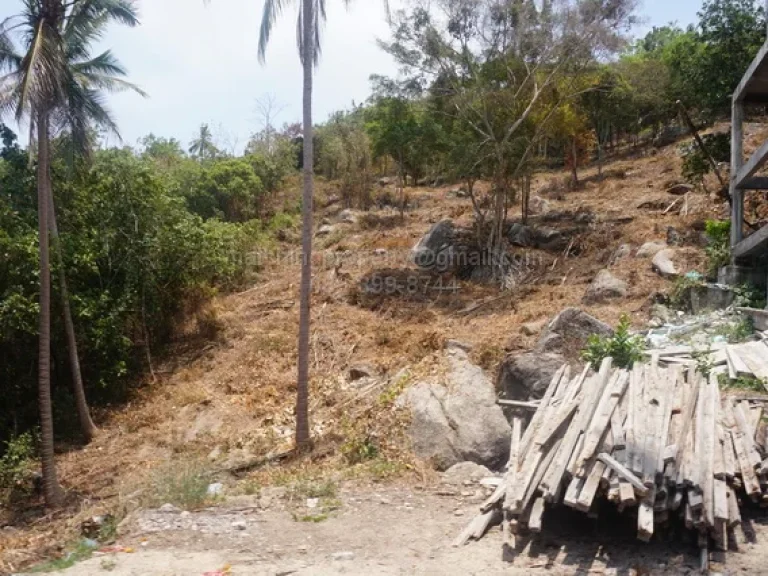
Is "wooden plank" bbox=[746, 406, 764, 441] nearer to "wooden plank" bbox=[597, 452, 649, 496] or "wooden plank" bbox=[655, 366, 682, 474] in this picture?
"wooden plank" bbox=[655, 366, 682, 474]

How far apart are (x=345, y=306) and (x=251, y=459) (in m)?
6.88

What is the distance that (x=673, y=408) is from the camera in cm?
723

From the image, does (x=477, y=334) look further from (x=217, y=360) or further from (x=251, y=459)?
(x=217, y=360)

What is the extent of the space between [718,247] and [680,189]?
9.78 meters

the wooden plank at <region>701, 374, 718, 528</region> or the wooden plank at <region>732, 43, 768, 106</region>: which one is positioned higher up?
the wooden plank at <region>732, 43, 768, 106</region>

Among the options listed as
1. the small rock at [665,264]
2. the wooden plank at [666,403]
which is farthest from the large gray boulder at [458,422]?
the small rock at [665,264]

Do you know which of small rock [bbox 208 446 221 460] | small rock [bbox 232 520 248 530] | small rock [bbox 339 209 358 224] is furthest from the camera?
small rock [bbox 339 209 358 224]

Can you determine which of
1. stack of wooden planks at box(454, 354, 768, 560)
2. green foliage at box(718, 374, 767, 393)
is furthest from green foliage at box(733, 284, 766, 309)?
stack of wooden planks at box(454, 354, 768, 560)

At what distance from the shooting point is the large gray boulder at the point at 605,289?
14.4m

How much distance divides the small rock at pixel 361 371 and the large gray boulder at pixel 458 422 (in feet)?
7.51

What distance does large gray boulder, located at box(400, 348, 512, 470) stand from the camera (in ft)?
32.0

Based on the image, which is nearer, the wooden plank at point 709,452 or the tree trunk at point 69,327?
the wooden plank at point 709,452

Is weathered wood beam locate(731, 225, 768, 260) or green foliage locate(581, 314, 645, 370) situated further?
weathered wood beam locate(731, 225, 768, 260)

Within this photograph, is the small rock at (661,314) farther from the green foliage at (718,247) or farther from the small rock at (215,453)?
the small rock at (215,453)
